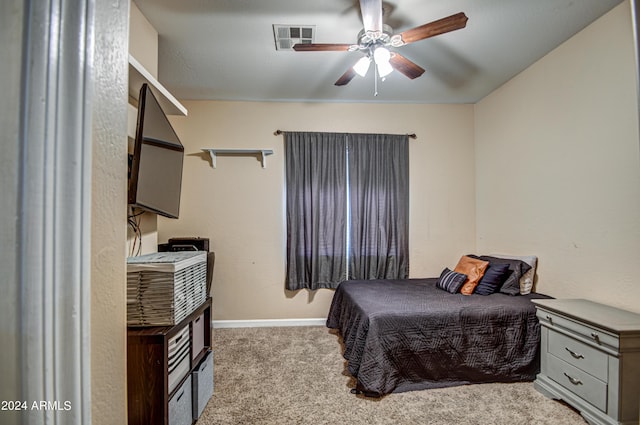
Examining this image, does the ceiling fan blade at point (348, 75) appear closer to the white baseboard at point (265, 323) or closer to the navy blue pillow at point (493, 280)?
the navy blue pillow at point (493, 280)

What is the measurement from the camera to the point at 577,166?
2.37 meters

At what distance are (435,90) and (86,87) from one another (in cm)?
355

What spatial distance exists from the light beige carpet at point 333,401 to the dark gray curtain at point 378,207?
4.26ft

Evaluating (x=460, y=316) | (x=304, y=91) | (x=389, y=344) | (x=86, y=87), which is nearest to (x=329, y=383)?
(x=389, y=344)

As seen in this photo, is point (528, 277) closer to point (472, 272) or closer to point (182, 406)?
point (472, 272)

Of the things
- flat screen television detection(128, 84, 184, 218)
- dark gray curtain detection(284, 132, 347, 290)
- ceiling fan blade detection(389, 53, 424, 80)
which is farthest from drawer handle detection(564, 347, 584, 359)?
flat screen television detection(128, 84, 184, 218)

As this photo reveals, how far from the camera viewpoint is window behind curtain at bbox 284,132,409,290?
3496mm

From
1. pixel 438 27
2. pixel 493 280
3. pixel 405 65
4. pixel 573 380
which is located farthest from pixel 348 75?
pixel 573 380

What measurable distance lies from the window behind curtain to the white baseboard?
42cm

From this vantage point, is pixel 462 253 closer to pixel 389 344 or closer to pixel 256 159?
pixel 389 344

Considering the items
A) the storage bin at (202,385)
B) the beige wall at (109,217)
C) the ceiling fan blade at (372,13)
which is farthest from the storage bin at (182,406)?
the ceiling fan blade at (372,13)

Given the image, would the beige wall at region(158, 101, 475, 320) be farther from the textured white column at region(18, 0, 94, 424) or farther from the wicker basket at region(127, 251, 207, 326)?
the textured white column at region(18, 0, 94, 424)

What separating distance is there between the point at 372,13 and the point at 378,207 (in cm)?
213

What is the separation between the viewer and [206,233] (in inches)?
137
